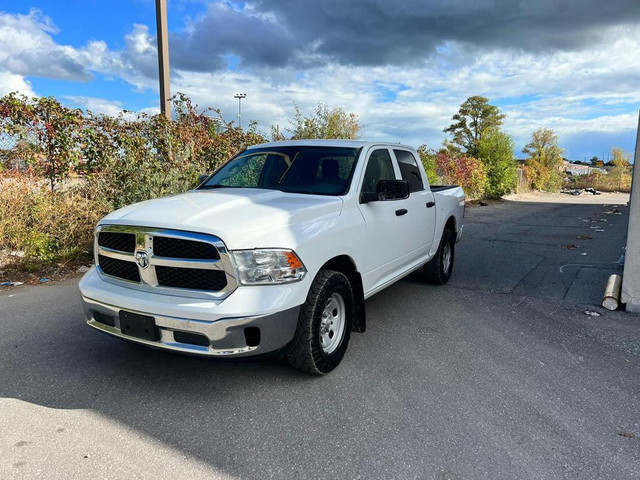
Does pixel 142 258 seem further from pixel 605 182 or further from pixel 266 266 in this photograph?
pixel 605 182

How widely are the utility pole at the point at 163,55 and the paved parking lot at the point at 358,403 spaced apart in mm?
5178

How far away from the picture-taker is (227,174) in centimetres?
477

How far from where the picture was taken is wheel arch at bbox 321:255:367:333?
376cm

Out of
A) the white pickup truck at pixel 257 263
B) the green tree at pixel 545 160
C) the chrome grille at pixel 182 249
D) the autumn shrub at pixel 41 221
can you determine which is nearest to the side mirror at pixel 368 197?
the white pickup truck at pixel 257 263

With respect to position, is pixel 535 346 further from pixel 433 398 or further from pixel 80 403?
pixel 80 403

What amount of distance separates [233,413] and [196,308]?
0.78 meters

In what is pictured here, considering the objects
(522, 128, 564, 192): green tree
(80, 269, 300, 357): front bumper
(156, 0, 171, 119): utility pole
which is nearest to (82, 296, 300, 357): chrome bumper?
(80, 269, 300, 357): front bumper

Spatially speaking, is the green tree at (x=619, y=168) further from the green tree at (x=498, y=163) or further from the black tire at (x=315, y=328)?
the black tire at (x=315, y=328)

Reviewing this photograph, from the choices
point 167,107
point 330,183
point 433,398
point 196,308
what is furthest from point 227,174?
point 167,107

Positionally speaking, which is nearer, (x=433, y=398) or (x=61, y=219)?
(x=433, y=398)

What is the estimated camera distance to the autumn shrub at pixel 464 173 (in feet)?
67.9

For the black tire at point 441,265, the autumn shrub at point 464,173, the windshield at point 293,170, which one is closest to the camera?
the windshield at point 293,170

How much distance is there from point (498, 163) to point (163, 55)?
19944 millimetres

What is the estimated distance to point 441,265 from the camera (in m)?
6.22
